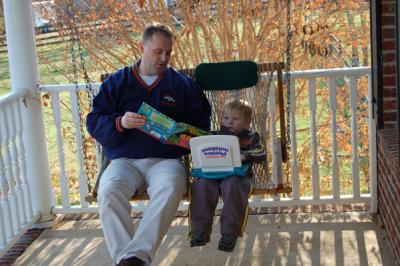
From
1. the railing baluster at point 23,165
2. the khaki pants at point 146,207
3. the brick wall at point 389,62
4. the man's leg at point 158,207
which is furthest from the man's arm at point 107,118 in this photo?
the brick wall at point 389,62

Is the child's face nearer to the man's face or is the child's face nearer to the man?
the man

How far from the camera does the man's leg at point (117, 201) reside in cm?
307

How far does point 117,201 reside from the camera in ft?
10.5

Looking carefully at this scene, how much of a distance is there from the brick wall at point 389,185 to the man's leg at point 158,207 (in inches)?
40.3

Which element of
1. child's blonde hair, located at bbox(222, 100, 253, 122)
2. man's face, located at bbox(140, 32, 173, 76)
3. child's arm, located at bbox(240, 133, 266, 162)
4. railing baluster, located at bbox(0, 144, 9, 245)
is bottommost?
railing baluster, located at bbox(0, 144, 9, 245)

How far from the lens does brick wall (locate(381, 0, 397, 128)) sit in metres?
3.81

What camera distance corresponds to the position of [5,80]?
9367mm

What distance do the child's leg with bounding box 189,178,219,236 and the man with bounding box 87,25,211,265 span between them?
7 cm

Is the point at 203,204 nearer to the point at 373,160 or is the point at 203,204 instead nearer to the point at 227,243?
the point at 227,243

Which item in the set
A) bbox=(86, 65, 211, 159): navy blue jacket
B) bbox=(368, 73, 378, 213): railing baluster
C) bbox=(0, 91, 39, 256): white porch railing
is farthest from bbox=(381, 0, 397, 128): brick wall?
bbox=(0, 91, 39, 256): white porch railing

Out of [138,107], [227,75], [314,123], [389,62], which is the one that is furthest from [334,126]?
[138,107]

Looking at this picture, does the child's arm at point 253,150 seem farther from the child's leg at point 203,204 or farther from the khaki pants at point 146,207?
the khaki pants at point 146,207

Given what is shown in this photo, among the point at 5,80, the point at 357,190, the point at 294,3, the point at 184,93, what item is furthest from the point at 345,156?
the point at 5,80

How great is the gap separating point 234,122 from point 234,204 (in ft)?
1.74
